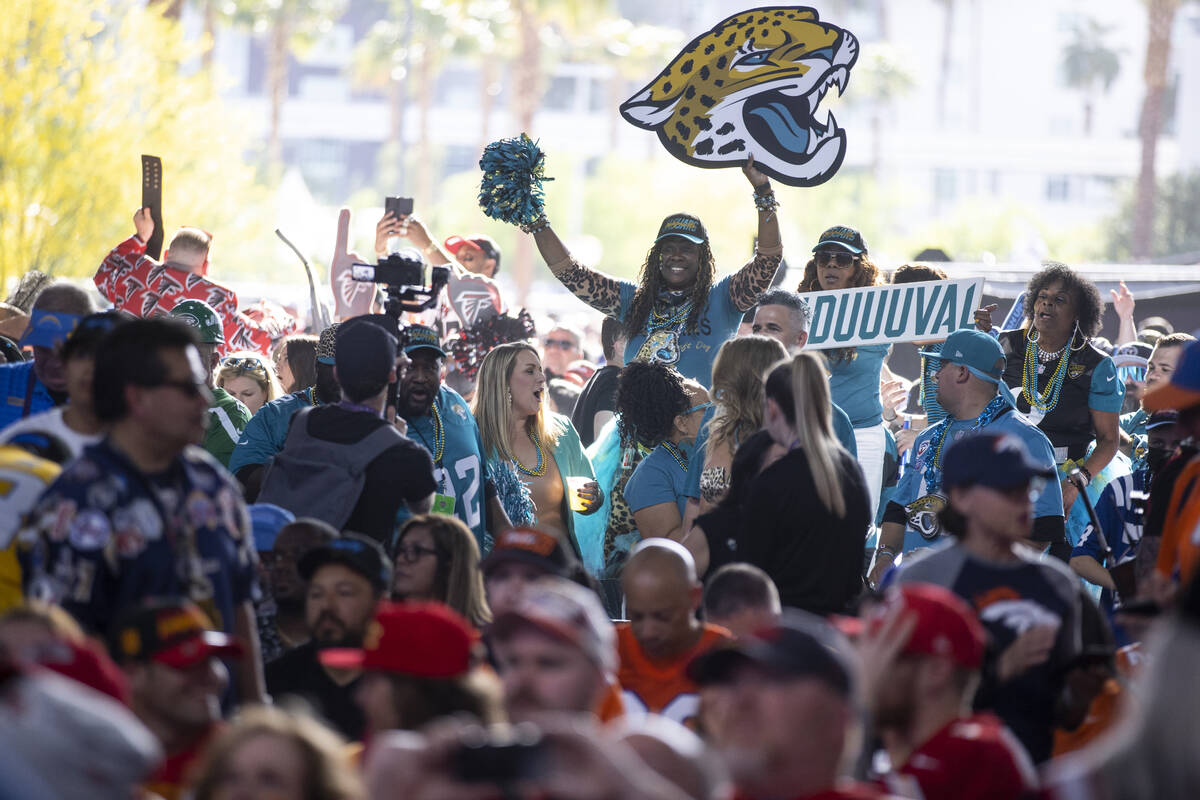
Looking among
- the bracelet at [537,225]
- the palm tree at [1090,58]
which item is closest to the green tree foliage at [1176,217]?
the palm tree at [1090,58]

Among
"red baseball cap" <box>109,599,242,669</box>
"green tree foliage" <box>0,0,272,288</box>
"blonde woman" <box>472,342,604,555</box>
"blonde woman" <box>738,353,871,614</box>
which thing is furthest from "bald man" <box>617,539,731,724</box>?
"green tree foliage" <box>0,0,272,288</box>

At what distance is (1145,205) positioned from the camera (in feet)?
152

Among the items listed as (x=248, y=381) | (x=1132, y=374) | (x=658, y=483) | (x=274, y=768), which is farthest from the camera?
(x=1132, y=374)

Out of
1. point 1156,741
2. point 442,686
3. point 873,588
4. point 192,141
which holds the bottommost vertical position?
point 873,588

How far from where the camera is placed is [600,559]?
752 centimetres

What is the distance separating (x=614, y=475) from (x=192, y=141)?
68.3 ft

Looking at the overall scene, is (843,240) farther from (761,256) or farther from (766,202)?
(761,256)

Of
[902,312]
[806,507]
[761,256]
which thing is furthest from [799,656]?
[902,312]

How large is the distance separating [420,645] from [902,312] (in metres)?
4.75

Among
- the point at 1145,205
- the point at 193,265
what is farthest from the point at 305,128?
the point at 193,265

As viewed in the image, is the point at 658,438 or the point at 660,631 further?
the point at 658,438

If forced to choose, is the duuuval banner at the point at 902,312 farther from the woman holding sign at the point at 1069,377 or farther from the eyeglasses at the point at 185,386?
the eyeglasses at the point at 185,386

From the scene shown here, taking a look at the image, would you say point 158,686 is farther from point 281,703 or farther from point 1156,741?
point 1156,741

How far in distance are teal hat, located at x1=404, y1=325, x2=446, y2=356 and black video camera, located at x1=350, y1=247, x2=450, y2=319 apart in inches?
3.2
